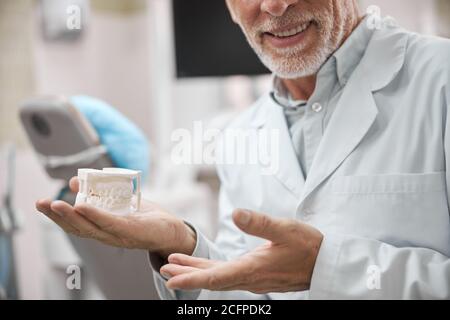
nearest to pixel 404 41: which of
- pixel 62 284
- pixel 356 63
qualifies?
pixel 356 63

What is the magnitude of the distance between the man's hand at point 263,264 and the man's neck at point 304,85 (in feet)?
1.13

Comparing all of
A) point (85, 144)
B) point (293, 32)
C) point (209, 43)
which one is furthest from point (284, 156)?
point (209, 43)

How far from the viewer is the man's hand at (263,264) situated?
57 centimetres

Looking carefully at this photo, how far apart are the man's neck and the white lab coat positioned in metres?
0.04

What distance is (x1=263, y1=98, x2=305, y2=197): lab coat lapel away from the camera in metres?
0.87

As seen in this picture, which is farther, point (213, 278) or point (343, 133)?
point (343, 133)

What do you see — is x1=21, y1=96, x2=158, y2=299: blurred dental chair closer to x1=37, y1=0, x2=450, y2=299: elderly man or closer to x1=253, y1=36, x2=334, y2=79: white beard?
x1=37, y1=0, x2=450, y2=299: elderly man

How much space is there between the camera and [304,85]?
0.94 m

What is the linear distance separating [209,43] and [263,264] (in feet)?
4.87

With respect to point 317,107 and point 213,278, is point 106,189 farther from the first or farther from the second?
point 317,107

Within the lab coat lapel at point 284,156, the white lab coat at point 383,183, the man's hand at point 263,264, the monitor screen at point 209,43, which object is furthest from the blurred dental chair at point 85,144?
the monitor screen at point 209,43

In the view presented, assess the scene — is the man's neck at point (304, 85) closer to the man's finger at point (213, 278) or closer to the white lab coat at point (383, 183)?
the white lab coat at point (383, 183)

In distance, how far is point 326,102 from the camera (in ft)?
2.92

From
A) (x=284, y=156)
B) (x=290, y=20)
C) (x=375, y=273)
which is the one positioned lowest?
(x=375, y=273)
